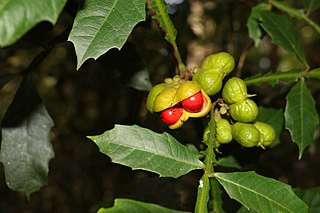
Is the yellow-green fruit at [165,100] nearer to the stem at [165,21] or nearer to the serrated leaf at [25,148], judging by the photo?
the stem at [165,21]

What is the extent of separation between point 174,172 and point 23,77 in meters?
0.84

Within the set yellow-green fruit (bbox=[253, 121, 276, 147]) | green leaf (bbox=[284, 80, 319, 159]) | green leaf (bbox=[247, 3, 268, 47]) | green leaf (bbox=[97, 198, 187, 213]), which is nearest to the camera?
green leaf (bbox=[97, 198, 187, 213])

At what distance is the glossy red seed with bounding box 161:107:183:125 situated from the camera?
142 cm

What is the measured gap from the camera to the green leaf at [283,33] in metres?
1.77

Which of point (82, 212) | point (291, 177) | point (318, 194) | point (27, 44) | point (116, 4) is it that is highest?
point (116, 4)

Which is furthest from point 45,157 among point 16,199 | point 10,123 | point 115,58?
point 16,199

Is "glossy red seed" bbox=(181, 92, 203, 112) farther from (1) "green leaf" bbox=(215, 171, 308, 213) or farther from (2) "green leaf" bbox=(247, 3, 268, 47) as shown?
(2) "green leaf" bbox=(247, 3, 268, 47)

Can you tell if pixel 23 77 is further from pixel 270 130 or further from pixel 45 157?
pixel 270 130

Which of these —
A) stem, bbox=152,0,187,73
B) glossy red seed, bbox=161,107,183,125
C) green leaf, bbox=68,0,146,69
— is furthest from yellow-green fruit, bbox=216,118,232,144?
green leaf, bbox=68,0,146,69

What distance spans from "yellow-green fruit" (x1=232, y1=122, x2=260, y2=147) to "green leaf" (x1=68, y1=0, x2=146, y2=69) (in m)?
0.44

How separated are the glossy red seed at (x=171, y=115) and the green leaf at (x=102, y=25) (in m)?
0.27

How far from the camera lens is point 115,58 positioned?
6.18 ft

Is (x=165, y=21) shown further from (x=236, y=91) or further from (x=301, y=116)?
(x=301, y=116)

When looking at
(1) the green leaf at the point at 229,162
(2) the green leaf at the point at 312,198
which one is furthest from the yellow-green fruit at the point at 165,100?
(2) the green leaf at the point at 312,198
